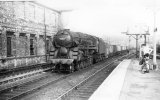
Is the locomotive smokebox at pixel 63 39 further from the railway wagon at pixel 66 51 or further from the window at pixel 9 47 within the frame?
the window at pixel 9 47

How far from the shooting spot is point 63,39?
1488 cm

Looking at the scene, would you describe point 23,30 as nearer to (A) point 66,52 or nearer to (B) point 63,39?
(B) point 63,39

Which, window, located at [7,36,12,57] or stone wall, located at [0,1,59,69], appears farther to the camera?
window, located at [7,36,12,57]

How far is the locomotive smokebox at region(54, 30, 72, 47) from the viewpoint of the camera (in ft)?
48.3

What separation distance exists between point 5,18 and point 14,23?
4.26 ft

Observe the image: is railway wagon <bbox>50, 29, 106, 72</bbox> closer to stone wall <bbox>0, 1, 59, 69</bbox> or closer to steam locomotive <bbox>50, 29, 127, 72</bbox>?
steam locomotive <bbox>50, 29, 127, 72</bbox>

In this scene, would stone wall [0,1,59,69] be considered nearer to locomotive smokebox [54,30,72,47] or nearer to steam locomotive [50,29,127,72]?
steam locomotive [50,29,127,72]

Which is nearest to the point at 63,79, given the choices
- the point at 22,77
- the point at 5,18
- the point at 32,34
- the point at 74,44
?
the point at 22,77

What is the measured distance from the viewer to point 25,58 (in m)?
19.0

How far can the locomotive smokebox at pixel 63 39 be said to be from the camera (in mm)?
14711

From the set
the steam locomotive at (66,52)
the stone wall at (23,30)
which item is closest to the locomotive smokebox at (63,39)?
the steam locomotive at (66,52)

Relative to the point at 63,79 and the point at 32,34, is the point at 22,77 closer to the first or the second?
the point at 63,79

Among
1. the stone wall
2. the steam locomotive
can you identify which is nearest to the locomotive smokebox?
the steam locomotive

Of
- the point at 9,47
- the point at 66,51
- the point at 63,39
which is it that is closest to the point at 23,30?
the point at 9,47
